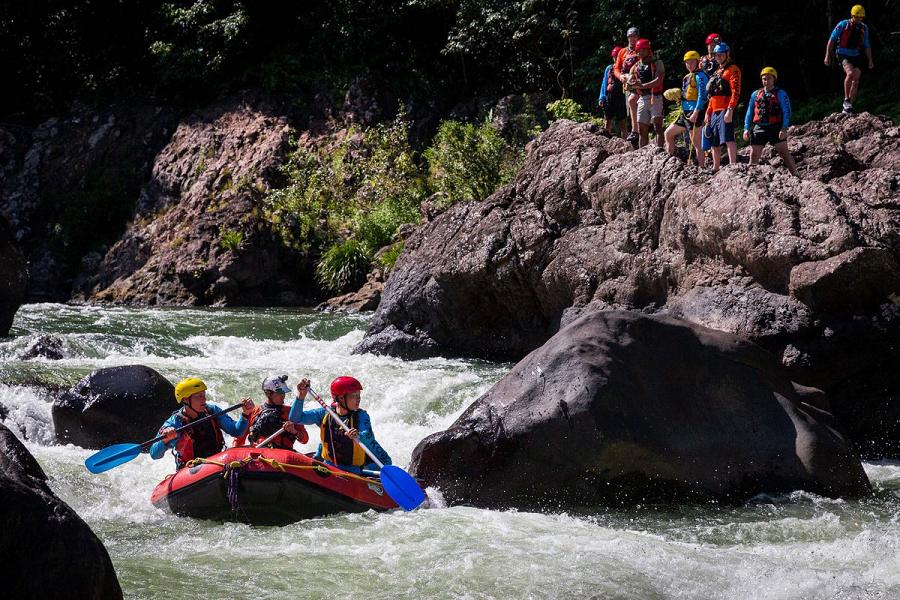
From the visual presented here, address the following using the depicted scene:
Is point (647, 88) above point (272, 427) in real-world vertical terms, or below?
above

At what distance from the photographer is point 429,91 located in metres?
23.6

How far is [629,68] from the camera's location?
1209 centimetres

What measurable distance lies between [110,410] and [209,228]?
11.6 metres

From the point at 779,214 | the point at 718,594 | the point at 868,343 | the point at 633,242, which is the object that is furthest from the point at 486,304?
the point at 718,594

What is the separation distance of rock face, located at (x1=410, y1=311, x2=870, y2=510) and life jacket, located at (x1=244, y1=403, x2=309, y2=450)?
38.7 inches

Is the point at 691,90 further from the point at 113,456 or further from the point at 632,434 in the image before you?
the point at 113,456

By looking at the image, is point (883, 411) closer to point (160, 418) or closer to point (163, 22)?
point (160, 418)

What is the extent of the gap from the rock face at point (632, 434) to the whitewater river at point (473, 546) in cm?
20

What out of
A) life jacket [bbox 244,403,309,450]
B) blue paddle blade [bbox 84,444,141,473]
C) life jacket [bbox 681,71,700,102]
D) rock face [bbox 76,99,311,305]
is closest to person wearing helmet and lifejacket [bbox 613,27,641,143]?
life jacket [bbox 681,71,700,102]

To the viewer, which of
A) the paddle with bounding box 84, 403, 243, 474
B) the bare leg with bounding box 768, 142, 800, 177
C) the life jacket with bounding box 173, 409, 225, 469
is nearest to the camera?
the paddle with bounding box 84, 403, 243, 474

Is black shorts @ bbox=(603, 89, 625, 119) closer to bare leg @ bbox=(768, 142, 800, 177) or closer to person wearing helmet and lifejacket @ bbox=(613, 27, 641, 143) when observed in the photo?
person wearing helmet and lifejacket @ bbox=(613, 27, 641, 143)

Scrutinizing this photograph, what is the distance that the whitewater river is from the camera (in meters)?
5.26

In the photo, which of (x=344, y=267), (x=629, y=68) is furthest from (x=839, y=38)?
(x=344, y=267)

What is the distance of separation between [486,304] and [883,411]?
200 inches
